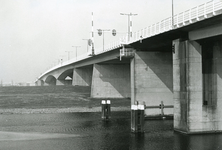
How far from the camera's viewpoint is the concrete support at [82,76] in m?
93.2

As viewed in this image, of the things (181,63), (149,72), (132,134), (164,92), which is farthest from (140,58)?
(132,134)

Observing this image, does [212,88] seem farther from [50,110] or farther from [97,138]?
[50,110]

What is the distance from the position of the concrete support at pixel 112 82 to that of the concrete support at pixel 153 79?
25.3 metres

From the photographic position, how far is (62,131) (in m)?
29.0

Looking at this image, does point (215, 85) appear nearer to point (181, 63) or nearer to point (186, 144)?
point (181, 63)

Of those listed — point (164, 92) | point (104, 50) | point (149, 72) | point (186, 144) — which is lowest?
point (186, 144)

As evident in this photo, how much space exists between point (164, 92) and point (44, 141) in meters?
21.0

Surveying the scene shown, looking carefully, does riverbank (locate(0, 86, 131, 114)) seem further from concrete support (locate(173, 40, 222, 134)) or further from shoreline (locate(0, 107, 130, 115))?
concrete support (locate(173, 40, 222, 134))

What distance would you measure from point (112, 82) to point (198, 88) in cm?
4030

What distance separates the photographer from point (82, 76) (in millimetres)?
94125

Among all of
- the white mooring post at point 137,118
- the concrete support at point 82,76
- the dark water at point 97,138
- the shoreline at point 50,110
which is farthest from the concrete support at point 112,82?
the white mooring post at point 137,118

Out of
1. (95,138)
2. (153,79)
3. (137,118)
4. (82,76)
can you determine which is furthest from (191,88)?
(82,76)

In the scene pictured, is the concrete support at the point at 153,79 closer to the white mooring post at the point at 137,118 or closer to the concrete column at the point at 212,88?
the concrete column at the point at 212,88

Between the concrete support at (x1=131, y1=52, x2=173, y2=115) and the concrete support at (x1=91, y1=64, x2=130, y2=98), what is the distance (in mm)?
25253
